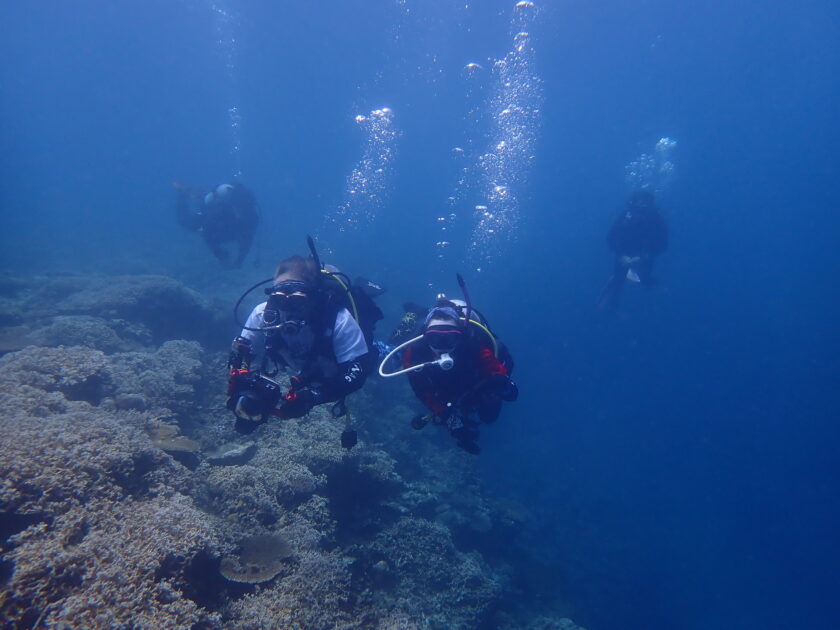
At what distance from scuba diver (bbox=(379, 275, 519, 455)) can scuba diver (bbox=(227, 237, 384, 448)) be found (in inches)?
19.9

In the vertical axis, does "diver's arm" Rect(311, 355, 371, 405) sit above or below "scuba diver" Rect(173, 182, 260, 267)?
below

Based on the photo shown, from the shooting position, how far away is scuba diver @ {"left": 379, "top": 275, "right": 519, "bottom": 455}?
181 inches

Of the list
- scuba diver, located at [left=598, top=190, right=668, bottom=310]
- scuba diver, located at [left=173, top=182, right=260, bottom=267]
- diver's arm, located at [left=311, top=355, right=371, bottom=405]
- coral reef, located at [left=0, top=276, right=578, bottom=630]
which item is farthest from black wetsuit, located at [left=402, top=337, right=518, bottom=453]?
scuba diver, located at [left=598, top=190, right=668, bottom=310]

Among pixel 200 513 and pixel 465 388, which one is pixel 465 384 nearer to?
pixel 465 388

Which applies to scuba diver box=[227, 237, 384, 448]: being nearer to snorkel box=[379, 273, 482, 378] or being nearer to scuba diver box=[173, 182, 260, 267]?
snorkel box=[379, 273, 482, 378]

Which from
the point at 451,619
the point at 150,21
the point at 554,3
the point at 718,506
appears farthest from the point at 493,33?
the point at 150,21

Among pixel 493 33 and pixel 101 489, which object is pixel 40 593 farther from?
pixel 493 33

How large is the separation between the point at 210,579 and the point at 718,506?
42.8 metres

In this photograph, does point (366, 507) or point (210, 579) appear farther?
point (366, 507)

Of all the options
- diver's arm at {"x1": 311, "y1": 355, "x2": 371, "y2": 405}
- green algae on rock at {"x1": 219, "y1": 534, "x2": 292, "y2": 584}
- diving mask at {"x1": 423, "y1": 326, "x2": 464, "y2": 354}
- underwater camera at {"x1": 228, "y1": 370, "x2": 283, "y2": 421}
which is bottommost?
green algae on rock at {"x1": 219, "y1": 534, "x2": 292, "y2": 584}

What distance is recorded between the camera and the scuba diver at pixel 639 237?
16781 millimetres

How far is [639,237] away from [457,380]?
51.6ft

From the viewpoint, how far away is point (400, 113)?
89.3 metres

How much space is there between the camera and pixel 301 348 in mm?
4594
